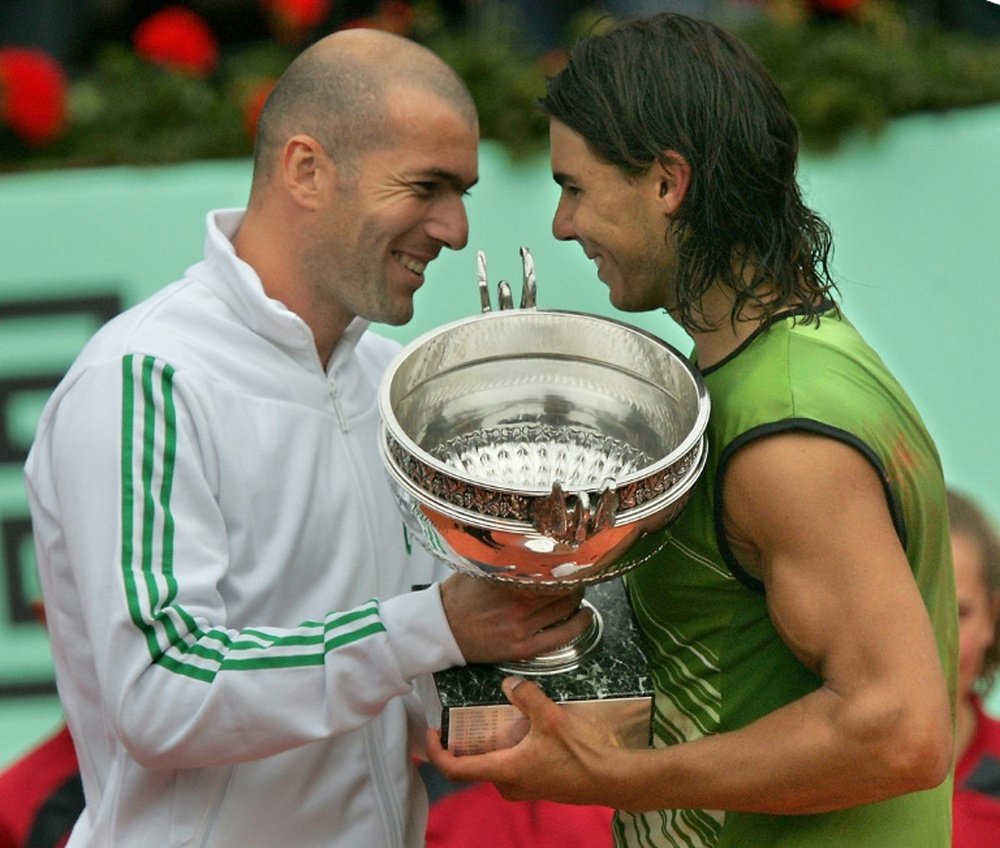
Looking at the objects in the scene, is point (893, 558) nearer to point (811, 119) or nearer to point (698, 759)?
point (698, 759)

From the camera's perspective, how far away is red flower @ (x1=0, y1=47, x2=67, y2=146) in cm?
372

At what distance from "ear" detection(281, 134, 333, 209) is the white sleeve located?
1.53ft

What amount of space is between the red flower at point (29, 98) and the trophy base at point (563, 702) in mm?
2260

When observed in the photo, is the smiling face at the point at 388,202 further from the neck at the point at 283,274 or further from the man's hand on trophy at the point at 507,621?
the man's hand on trophy at the point at 507,621

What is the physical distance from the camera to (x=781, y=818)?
6.47 feet

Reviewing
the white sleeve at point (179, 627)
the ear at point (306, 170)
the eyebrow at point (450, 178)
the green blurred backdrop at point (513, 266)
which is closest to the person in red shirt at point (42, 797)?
the green blurred backdrop at point (513, 266)

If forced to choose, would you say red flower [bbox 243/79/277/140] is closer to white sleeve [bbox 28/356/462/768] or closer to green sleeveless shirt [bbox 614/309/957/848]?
white sleeve [bbox 28/356/462/768]

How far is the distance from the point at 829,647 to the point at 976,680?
1.60 m

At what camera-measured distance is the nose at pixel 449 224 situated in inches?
96.3

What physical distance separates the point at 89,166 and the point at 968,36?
2216mm

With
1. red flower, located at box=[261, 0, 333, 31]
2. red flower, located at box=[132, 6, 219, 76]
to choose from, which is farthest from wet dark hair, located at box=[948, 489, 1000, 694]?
red flower, located at box=[132, 6, 219, 76]

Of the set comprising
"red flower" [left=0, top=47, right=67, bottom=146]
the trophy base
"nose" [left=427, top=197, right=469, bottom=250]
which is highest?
"nose" [left=427, top=197, right=469, bottom=250]

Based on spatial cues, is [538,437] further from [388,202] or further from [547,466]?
[388,202]

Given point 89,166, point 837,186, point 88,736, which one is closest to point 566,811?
point 88,736
